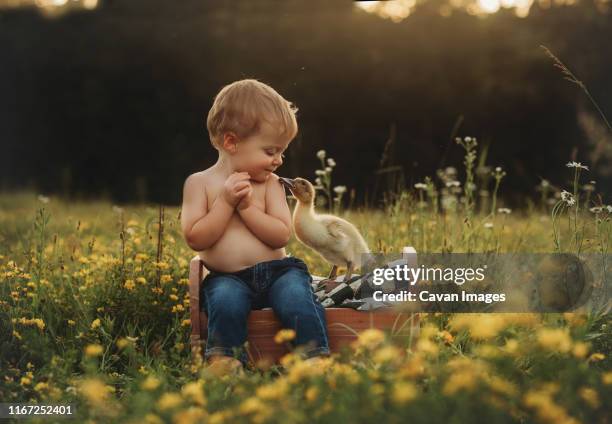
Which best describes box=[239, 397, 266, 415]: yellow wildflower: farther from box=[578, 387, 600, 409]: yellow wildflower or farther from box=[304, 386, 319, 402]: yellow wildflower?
box=[578, 387, 600, 409]: yellow wildflower

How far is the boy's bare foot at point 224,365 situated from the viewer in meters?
2.61

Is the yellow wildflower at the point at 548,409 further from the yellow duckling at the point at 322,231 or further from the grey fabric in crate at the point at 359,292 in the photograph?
the yellow duckling at the point at 322,231

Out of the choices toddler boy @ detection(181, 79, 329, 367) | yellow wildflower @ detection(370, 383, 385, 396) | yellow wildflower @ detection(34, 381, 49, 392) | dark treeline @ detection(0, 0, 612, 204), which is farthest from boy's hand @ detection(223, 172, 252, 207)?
dark treeline @ detection(0, 0, 612, 204)

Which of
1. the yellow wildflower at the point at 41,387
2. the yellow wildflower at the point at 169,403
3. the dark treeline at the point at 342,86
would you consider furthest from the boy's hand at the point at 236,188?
the dark treeline at the point at 342,86

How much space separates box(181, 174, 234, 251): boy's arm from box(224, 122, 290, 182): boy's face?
0.56 feet

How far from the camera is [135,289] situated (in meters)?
3.70

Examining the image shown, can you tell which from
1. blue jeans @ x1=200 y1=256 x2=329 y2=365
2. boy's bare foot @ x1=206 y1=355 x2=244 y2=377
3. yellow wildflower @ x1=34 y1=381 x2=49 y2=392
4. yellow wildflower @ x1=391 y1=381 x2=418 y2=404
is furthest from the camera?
blue jeans @ x1=200 y1=256 x2=329 y2=365

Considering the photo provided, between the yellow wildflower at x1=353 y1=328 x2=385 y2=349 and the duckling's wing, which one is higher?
the duckling's wing

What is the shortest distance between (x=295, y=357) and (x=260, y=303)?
42.2 inches

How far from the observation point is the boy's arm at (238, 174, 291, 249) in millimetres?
3125

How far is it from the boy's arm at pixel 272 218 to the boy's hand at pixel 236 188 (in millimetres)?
70

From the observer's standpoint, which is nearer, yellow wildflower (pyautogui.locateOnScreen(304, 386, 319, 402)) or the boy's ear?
yellow wildflower (pyautogui.locateOnScreen(304, 386, 319, 402))

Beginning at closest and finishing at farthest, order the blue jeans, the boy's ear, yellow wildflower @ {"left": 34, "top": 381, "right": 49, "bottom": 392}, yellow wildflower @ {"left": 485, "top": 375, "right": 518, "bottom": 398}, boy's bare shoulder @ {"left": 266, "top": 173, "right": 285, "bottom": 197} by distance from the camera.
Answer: yellow wildflower @ {"left": 485, "top": 375, "right": 518, "bottom": 398} → yellow wildflower @ {"left": 34, "top": 381, "right": 49, "bottom": 392} → the blue jeans → the boy's ear → boy's bare shoulder @ {"left": 266, "top": 173, "right": 285, "bottom": 197}

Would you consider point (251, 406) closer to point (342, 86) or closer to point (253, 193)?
point (253, 193)
